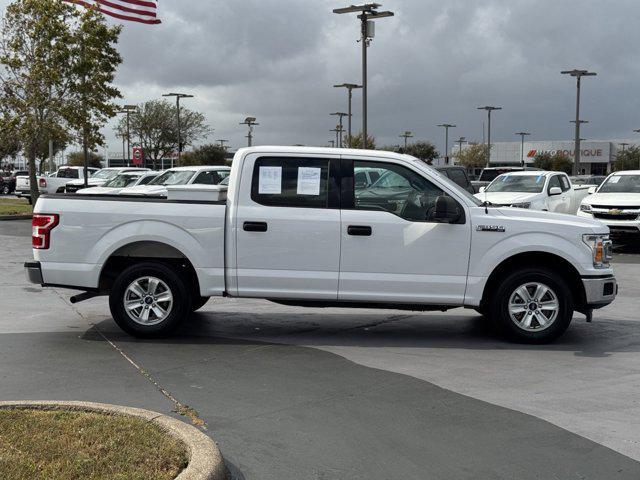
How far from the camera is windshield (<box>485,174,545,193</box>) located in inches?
781

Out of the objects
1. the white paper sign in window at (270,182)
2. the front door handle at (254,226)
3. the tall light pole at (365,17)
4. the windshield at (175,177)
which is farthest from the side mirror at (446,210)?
the tall light pole at (365,17)

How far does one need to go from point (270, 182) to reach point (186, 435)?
3.83 meters

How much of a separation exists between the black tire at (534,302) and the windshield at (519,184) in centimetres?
1220

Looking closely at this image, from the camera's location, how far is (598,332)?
8.73 m

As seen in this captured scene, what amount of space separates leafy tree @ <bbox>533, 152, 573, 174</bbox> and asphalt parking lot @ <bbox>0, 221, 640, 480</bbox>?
276 feet

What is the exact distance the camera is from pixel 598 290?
7.87 meters

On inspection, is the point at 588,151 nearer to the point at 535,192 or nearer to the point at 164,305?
the point at 535,192

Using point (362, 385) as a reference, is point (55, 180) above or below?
above

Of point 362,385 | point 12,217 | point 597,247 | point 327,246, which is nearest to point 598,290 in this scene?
point 597,247

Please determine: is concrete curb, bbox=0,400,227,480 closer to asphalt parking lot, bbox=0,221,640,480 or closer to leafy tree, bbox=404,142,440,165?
asphalt parking lot, bbox=0,221,640,480

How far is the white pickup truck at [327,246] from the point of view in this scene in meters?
7.79

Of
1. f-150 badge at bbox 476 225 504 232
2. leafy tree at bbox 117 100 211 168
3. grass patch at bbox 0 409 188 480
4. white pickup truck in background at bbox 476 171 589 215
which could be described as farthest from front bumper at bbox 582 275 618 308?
leafy tree at bbox 117 100 211 168

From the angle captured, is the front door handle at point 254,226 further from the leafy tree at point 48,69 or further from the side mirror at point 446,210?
the leafy tree at point 48,69

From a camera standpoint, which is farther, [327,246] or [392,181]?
[392,181]
